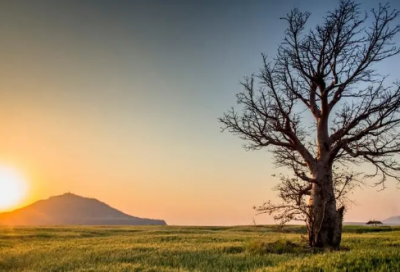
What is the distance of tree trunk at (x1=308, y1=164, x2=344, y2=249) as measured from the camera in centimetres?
1889

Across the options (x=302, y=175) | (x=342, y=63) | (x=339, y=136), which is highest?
(x=342, y=63)

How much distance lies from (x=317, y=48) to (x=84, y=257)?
632 inches

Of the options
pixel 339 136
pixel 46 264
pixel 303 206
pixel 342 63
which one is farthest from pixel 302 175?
pixel 46 264

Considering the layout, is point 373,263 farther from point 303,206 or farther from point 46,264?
point 46,264

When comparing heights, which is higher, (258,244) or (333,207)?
(333,207)

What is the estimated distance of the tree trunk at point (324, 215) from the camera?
18.9 meters

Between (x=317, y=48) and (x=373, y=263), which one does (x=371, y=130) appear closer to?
(x=317, y=48)

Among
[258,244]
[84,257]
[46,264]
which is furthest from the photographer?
[258,244]

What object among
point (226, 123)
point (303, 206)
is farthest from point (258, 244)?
point (226, 123)

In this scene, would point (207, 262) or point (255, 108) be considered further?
point (255, 108)

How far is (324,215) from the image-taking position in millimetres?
18938

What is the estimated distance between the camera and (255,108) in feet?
68.7

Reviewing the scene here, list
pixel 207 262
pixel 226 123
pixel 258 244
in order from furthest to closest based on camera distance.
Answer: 1. pixel 226 123
2. pixel 258 244
3. pixel 207 262

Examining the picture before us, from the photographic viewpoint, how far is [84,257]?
1855cm
